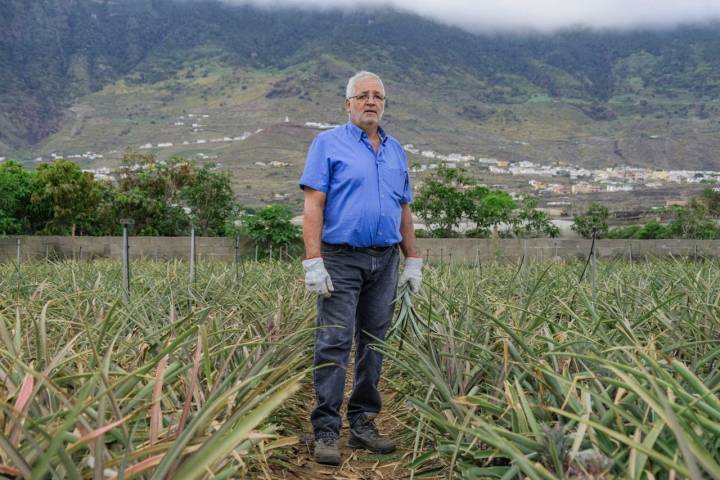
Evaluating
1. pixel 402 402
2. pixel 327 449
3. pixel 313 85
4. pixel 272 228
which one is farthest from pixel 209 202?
pixel 313 85

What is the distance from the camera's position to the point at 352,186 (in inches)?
120

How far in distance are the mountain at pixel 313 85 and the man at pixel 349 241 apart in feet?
204

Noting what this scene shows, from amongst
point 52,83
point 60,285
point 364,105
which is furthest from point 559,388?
point 52,83

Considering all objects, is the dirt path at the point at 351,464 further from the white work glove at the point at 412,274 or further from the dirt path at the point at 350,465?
the white work glove at the point at 412,274

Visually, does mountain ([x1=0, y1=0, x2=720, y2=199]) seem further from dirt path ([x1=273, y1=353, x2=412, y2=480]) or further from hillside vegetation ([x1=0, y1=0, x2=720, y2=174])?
dirt path ([x1=273, y1=353, x2=412, y2=480])

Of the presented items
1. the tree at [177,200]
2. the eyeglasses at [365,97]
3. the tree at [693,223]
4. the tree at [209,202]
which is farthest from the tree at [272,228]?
the tree at [693,223]

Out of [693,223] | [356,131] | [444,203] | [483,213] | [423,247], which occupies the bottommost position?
[693,223]

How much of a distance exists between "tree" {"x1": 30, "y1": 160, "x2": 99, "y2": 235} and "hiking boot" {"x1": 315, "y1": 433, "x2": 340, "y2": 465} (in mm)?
26102

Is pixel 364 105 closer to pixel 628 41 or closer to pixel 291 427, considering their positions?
pixel 291 427

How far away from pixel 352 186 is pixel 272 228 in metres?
16.9

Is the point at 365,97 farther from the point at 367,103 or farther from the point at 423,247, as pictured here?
the point at 423,247

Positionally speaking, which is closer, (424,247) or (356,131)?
(356,131)

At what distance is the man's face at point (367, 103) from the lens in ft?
10.1

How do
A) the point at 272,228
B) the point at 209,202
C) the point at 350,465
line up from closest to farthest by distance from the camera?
the point at 350,465 → the point at 272,228 → the point at 209,202
